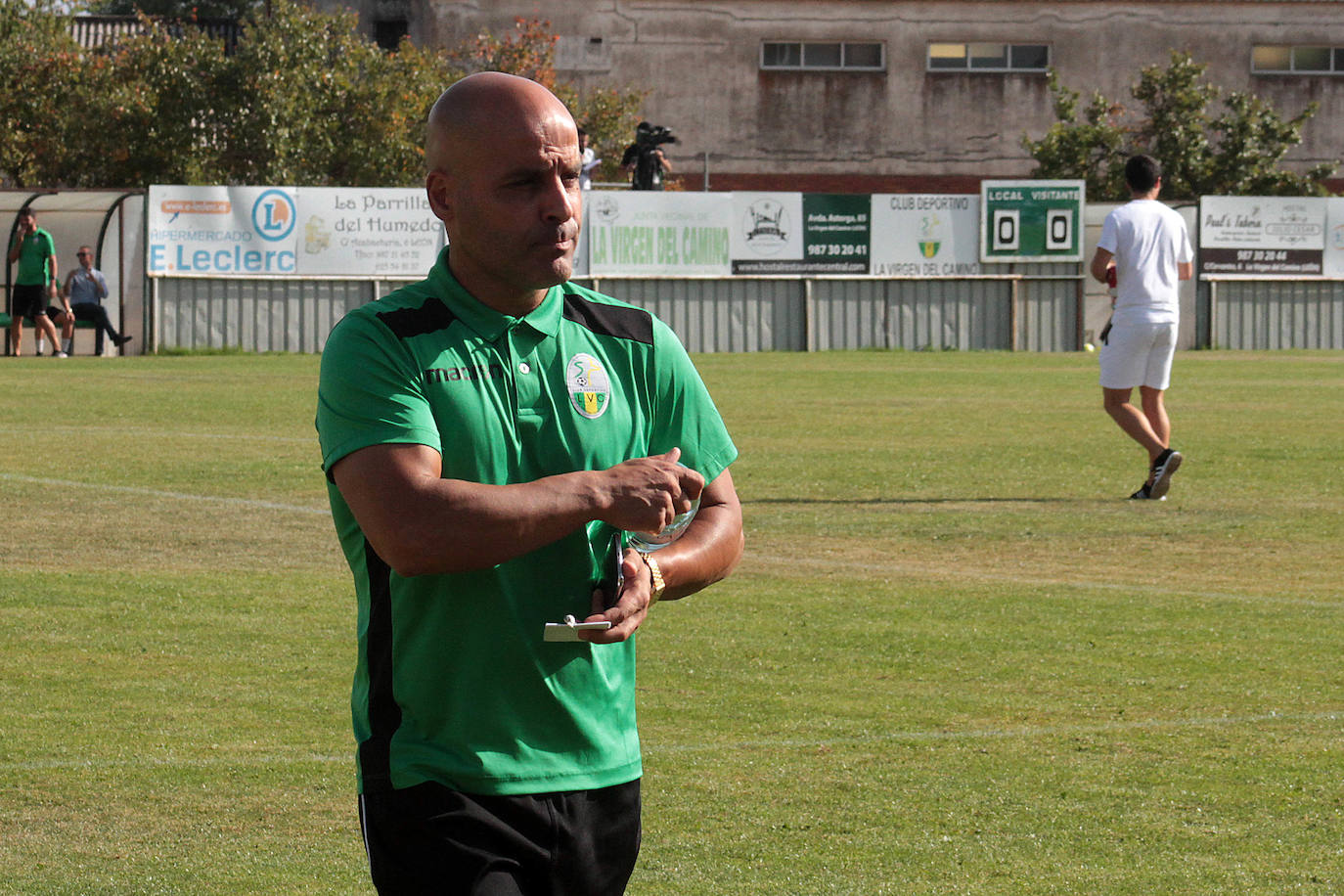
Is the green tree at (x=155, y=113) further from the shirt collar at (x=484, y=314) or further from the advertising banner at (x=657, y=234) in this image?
the shirt collar at (x=484, y=314)

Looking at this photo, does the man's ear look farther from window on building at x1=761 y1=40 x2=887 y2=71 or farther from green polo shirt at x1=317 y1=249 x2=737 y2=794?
window on building at x1=761 y1=40 x2=887 y2=71

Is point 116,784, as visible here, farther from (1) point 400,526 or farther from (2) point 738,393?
(2) point 738,393

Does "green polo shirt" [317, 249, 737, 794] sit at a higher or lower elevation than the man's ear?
lower

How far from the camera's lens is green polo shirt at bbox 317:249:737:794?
3.03 meters

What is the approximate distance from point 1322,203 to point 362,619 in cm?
3511

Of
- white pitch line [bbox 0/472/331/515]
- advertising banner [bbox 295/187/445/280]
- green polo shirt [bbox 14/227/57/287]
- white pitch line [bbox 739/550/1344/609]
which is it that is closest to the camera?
white pitch line [bbox 739/550/1344/609]

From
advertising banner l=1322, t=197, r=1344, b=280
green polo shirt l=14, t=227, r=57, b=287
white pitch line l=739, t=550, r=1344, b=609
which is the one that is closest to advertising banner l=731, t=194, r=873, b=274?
advertising banner l=1322, t=197, r=1344, b=280

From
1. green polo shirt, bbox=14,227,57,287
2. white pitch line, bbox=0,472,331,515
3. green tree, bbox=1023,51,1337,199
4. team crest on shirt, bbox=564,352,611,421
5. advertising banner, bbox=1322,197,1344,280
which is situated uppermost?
green tree, bbox=1023,51,1337,199

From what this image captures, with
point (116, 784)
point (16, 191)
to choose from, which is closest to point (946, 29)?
point (16, 191)

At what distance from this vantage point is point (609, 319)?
3248mm

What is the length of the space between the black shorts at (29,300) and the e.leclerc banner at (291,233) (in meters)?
1.75

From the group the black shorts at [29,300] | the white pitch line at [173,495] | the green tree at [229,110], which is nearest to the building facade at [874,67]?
the green tree at [229,110]

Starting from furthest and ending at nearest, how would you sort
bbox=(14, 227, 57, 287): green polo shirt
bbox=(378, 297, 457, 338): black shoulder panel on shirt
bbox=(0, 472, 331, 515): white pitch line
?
bbox=(14, 227, 57, 287): green polo shirt < bbox=(0, 472, 331, 515): white pitch line < bbox=(378, 297, 457, 338): black shoulder panel on shirt

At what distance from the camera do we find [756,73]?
51656 millimetres
